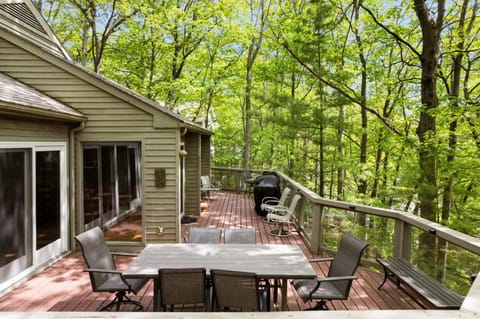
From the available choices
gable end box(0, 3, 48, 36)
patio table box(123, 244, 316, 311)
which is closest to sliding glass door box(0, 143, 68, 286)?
patio table box(123, 244, 316, 311)

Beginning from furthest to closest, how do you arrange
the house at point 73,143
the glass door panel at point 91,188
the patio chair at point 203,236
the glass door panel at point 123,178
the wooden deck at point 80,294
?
the glass door panel at point 123,178, the glass door panel at point 91,188, the house at point 73,143, the patio chair at point 203,236, the wooden deck at point 80,294

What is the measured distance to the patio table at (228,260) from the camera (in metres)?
3.18

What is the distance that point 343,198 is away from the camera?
13656mm

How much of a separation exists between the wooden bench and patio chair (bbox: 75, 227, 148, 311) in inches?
125

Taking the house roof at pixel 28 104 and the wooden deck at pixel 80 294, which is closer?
the wooden deck at pixel 80 294

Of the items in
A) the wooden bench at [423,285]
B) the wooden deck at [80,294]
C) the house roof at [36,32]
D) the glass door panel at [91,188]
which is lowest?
the wooden deck at [80,294]

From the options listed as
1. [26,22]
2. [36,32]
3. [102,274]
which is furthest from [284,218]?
[26,22]

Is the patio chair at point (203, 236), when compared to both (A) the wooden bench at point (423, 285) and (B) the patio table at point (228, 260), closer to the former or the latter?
(B) the patio table at point (228, 260)

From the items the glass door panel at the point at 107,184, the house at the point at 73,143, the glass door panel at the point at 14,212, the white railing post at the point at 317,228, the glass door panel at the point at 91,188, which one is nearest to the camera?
the glass door panel at the point at 14,212

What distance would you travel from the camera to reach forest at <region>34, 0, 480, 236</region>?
7273mm

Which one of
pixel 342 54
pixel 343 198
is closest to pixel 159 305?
pixel 342 54

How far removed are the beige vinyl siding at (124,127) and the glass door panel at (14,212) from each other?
1.43 metres

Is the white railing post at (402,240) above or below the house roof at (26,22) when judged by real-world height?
below

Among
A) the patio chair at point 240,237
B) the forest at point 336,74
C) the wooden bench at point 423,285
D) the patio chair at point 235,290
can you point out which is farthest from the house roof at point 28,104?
the forest at point 336,74
